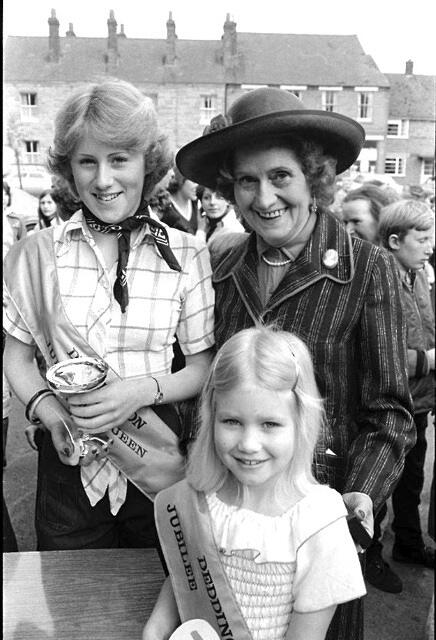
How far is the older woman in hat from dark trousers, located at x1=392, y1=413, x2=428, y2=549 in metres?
1.68

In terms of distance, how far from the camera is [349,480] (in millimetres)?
1249

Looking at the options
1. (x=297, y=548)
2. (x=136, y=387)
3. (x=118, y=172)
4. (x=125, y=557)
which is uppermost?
(x=118, y=172)

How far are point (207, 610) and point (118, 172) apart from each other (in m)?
0.93

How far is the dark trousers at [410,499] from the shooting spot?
2889 millimetres

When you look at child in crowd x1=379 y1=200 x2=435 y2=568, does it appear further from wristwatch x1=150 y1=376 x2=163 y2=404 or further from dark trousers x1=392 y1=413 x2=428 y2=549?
wristwatch x1=150 y1=376 x2=163 y2=404

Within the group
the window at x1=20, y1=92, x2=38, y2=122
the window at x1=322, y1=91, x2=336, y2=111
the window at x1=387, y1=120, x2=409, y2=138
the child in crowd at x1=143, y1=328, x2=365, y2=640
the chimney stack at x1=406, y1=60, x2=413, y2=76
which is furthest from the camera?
the window at x1=387, y1=120, x2=409, y2=138

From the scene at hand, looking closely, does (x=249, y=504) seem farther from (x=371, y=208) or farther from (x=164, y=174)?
(x=371, y=208)

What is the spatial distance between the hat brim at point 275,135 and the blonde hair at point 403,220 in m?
1.32

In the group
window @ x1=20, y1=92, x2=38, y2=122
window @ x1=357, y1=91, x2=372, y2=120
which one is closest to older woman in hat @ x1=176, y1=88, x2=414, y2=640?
window @ x1=20, y1=92, x2=38, y2=122

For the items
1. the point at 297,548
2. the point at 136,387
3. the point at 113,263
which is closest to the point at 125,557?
the point at 136,387

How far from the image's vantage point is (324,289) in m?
1.36

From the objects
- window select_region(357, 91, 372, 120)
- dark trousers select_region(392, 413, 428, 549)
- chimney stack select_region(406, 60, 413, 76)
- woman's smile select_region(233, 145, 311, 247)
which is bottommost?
dark trousers select_region(392, 413, 428, 549)

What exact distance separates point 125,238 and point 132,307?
165mm

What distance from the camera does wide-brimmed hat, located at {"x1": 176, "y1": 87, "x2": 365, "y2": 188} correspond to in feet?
4.36
